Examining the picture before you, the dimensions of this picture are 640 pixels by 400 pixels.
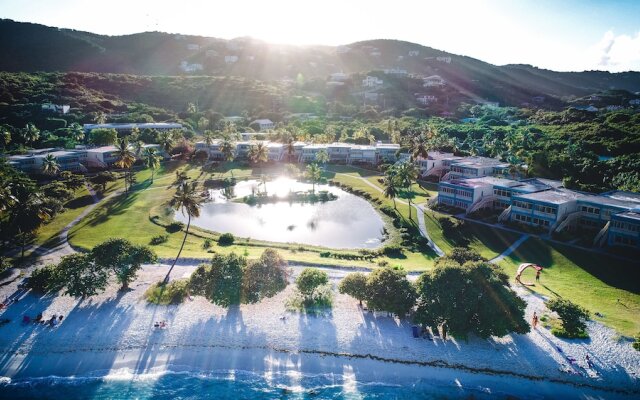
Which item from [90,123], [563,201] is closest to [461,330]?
[563,201]

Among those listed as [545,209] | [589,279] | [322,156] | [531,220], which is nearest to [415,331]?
[589,279]

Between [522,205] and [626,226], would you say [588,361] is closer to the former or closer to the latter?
[626,226]

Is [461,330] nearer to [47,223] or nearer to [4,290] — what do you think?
[4,290]

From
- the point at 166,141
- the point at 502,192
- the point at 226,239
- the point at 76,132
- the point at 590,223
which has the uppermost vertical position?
the point at 502,192

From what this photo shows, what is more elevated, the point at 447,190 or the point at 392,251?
the point at 447,190

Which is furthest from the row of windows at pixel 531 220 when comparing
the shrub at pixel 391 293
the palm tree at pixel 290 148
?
the palm tree at pixel 290 148

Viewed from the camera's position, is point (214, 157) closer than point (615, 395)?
No
